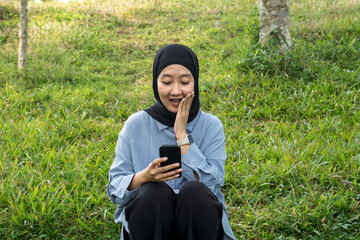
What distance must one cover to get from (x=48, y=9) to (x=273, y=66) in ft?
22.6

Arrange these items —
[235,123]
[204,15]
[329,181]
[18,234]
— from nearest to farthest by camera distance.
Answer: [18,234] → [329,181] → [235,123] → [204,15]

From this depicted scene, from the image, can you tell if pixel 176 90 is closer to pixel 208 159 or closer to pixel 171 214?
pixel 208 159

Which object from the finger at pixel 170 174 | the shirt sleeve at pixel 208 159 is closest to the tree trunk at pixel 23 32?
the shirt sleeve at pixel 208 159

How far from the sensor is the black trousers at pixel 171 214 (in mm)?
2059

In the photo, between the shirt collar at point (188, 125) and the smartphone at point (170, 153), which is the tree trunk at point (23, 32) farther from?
the smartphone at point (170, 153)

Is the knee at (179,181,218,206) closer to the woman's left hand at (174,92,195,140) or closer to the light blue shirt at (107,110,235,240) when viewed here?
the light blue shirt at (107,110,235,240)

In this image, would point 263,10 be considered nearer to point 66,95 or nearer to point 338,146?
point 338,146

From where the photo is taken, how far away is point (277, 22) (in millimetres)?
5738

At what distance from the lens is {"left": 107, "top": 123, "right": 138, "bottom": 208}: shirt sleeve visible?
7.32ft

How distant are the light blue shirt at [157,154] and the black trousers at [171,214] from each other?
0.15 meters

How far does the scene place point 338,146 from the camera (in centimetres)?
388

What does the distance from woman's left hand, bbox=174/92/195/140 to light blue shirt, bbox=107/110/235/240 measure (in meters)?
0.11

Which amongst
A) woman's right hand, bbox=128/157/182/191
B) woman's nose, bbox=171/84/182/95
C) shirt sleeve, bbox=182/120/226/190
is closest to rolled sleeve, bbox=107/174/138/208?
woman's right hand, bbox=128/157/182/191

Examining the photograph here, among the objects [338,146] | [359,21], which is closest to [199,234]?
[338,146]
